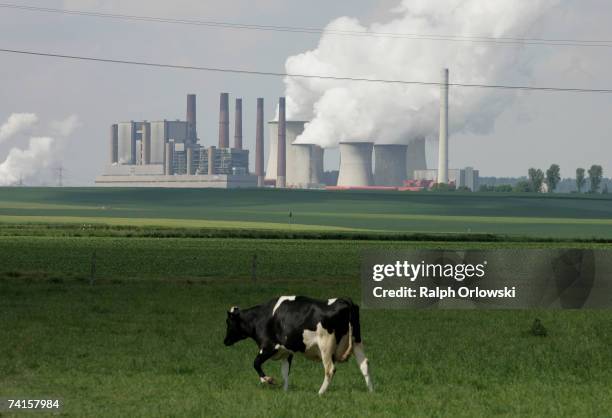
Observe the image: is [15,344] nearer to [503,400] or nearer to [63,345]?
[63,345]

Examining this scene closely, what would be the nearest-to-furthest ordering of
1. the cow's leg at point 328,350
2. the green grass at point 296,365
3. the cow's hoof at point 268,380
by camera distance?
1. the cow's leg at point 328,350
2. the green grass at point 296,365
3. the cow's hoof at point 268,380

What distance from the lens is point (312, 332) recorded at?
17219mm

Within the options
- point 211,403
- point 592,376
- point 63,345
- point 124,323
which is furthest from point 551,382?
point 124,323

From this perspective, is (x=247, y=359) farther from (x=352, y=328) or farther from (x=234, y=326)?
(x=352, y=328)

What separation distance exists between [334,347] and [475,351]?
803cm

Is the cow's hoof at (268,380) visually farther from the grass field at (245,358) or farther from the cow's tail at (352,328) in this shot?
the cow's tail at (352,328)

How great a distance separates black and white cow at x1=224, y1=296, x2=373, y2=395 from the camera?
56.2ft

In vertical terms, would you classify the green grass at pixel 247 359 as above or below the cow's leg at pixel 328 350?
below

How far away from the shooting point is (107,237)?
100m

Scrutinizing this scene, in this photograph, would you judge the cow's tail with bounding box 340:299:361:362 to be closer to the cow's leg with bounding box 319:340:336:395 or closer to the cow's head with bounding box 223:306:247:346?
the cow's leg with bounding box 319:340:336:395

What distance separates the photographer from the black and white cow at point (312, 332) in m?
17.1

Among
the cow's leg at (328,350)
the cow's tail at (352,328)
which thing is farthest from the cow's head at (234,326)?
the cow's tail at (352,328)

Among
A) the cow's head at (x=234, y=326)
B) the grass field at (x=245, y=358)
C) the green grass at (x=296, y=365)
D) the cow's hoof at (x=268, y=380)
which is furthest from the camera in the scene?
the cow's head at (x=234, y=326)

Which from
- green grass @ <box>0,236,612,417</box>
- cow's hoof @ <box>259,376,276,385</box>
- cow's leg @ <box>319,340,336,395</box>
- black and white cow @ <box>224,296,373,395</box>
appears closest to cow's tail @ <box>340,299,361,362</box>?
black and white cow @ <box>224,296,373,395</box>
